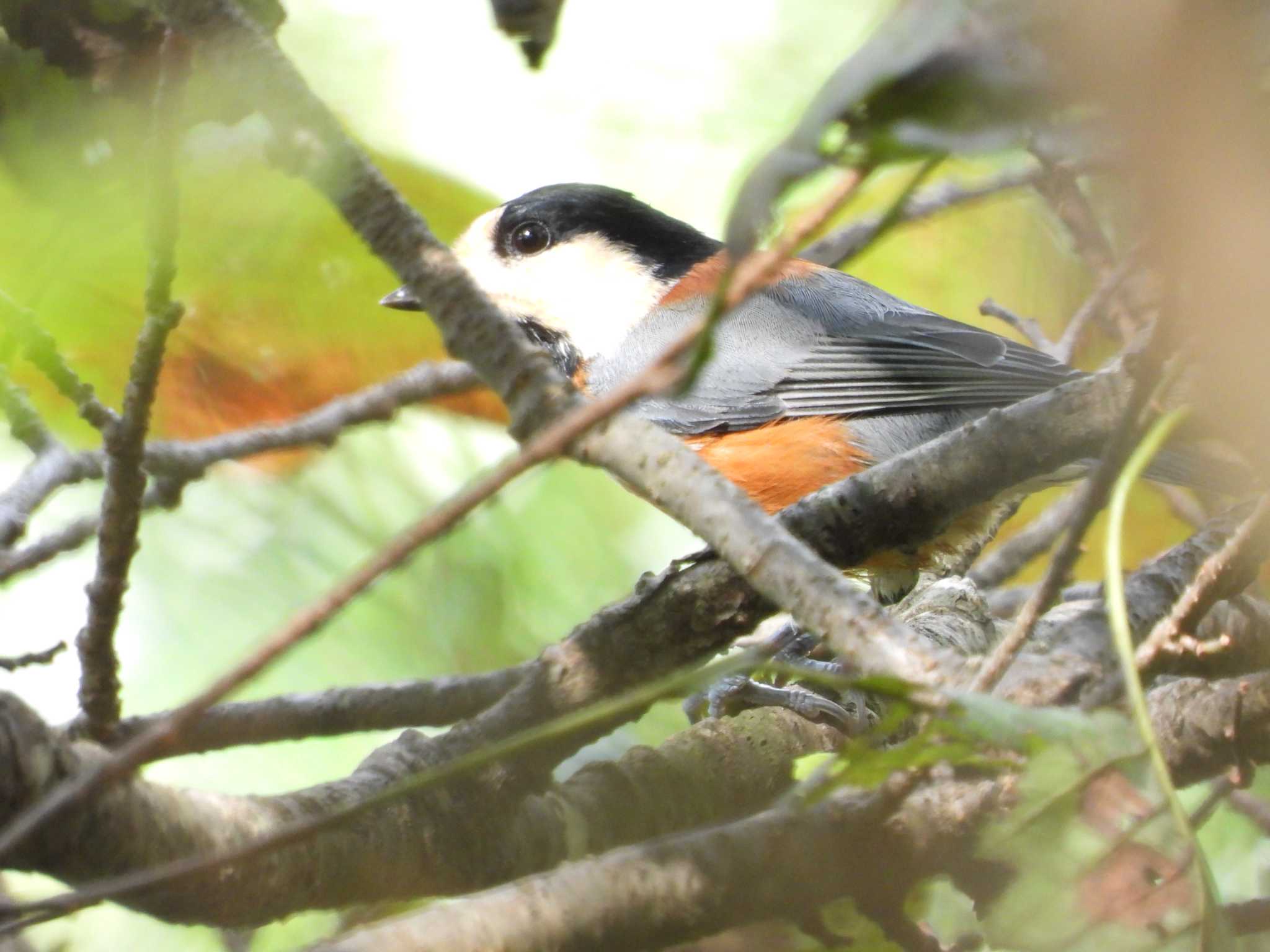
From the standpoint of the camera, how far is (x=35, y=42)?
4.67ft

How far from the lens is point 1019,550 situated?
111 inches

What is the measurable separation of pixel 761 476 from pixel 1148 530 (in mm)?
1124

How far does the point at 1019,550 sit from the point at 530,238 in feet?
4.51

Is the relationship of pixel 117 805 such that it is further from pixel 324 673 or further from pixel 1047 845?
pixel 324 673

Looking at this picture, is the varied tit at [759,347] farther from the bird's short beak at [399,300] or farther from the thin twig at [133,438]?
the thin twig at [133,438]

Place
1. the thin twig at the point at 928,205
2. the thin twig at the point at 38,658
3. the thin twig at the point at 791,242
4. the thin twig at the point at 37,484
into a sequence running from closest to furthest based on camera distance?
the thin twig at the point at 791,242 < the thin twig at the point at 38,658 < the thin twig at the point at 37,484 < the thin twig at the point at 928,205

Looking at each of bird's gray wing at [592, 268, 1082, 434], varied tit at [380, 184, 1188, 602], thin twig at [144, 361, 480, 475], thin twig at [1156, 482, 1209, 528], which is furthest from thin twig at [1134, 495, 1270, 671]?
thin twig at [1156, 482, 1209, 528]

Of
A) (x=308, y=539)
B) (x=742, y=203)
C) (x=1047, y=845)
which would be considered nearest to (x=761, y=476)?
(x=308, y=539)

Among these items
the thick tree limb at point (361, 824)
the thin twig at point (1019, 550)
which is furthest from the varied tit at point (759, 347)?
the thick tree limb at point (361, 824)

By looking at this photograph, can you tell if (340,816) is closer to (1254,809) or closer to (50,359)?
(50,359)

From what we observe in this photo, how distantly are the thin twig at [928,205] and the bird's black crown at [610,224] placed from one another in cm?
34

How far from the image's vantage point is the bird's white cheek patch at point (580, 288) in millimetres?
3041

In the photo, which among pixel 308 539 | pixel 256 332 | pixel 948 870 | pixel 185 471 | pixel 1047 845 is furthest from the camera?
pixel 308 539

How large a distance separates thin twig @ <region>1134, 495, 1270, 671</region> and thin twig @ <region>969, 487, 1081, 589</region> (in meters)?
1.59
